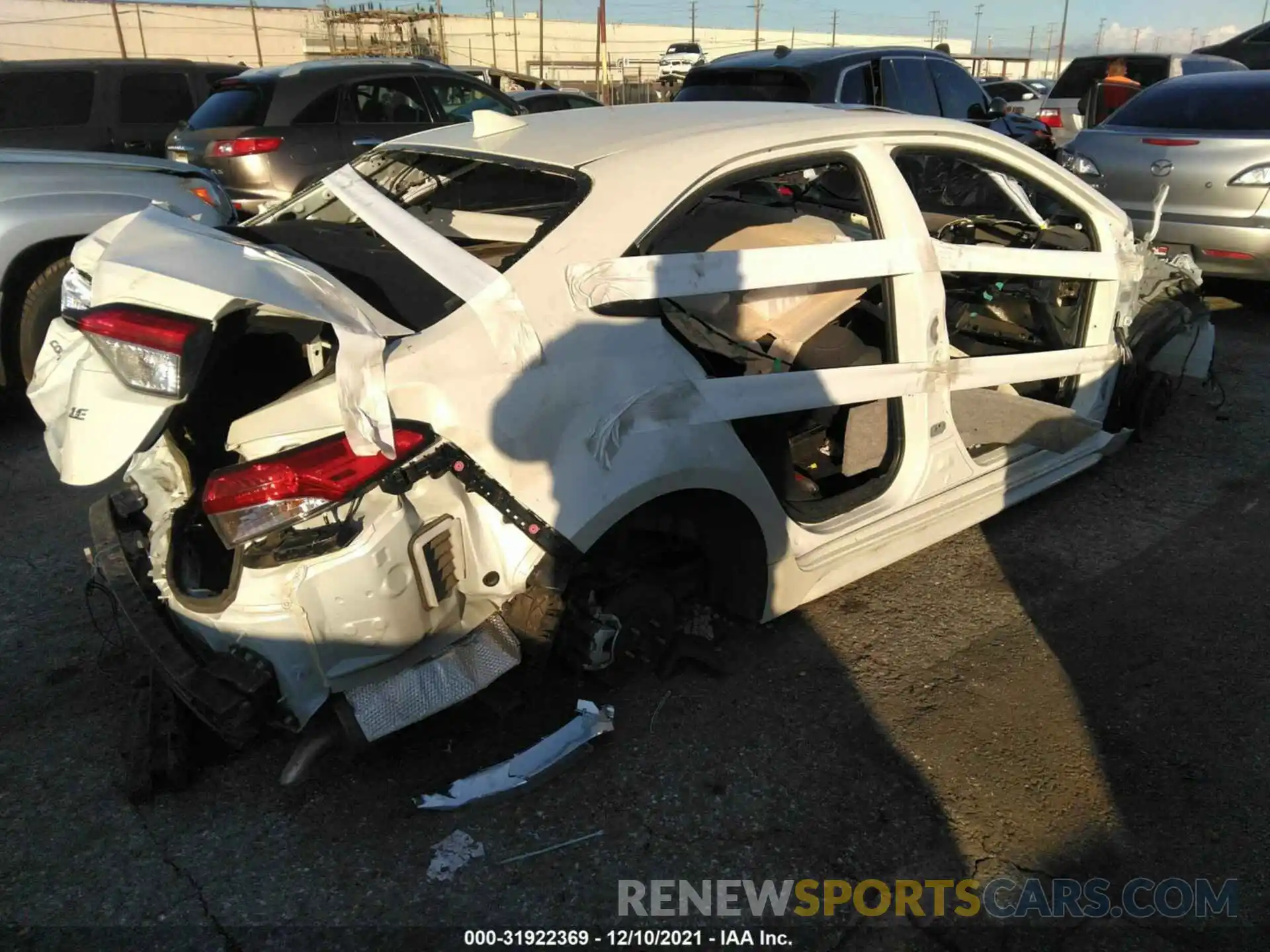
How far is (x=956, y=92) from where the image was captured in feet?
26.6

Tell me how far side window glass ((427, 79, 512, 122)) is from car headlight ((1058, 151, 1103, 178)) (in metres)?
4.85

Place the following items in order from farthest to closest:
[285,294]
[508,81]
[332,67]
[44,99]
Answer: [508,81]
[332,67]
[44,99]
[285,294]

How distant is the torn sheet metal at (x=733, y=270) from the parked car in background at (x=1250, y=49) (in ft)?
52.2

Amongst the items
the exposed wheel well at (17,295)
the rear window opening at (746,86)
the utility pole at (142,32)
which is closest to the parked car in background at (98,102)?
the exposed wheel well at (17,295)

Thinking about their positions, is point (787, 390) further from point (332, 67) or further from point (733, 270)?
point (332, 67)

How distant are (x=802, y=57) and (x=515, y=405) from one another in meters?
5.99

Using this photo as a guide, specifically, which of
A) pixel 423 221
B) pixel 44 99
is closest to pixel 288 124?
pixel 44 99

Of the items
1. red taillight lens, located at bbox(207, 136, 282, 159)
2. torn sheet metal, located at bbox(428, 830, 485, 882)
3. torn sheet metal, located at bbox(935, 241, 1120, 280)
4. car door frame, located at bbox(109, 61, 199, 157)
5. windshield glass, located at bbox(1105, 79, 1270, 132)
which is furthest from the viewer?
car door frame, located at bbox(109, 61, 199, 157)

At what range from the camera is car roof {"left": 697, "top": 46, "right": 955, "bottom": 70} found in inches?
274

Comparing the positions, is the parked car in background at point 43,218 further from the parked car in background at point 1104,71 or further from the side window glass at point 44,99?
the parked car in background at point 1104,71

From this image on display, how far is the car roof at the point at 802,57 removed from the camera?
6957mm

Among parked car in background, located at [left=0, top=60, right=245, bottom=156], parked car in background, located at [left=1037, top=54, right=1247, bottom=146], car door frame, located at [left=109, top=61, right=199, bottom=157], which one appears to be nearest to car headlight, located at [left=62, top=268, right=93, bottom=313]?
parked car in background, located at [left=0, top=60, right=245, bottom=156]

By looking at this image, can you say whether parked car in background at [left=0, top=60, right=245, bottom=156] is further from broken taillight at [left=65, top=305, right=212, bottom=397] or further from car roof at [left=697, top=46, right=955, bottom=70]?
broken taillight at [left=65, top=305, right=212, bottom=397]

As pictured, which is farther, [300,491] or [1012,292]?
[1012,292]
